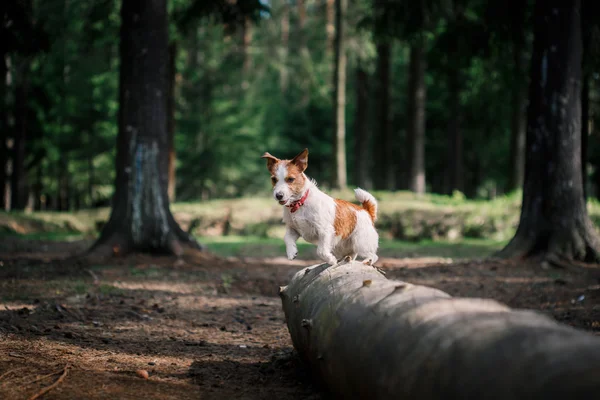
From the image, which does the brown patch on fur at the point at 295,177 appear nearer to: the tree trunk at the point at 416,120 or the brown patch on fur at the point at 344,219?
the brown patch on fur at the point at 344,219

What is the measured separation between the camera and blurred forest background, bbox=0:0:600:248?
46.5ft

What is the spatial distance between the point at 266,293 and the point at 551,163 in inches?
214

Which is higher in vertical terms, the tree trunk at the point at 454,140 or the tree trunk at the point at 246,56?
the tree trunk at the point at 246,56

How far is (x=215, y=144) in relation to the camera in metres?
34.3

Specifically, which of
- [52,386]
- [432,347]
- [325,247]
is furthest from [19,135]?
[432,347]

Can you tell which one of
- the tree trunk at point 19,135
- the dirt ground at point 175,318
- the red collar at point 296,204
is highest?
the tree trunk at point 19,135

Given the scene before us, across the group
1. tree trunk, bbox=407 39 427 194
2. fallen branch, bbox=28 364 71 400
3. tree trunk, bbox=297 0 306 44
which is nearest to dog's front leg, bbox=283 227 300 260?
fallen branch, bbox=28 364 71 400

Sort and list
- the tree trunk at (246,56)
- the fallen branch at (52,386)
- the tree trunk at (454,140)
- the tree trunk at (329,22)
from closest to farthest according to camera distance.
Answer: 1. the fallen branch at (52,386)
2. the tree trunk at (454,140)
3. the tree trunk at (329,22)
4. the tree trunk at (246,56)

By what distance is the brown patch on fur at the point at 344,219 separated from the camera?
5346mm

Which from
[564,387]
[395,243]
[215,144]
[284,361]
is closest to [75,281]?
[284,361]

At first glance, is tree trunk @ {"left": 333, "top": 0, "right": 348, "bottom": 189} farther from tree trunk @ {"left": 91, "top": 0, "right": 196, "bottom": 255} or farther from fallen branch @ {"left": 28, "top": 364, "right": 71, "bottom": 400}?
fallen branch @ {"left": 28, "top": 364, "right": 71, "bottom": 400}

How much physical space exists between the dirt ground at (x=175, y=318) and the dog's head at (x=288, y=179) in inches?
56.6

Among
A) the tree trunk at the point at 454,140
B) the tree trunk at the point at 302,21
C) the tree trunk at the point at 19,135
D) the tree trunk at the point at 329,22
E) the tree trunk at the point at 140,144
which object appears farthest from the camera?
the tree trunk at the point at 302,21

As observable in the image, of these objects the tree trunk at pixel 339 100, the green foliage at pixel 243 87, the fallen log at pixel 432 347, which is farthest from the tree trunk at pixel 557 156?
the tree trunk at pixel 339 100
